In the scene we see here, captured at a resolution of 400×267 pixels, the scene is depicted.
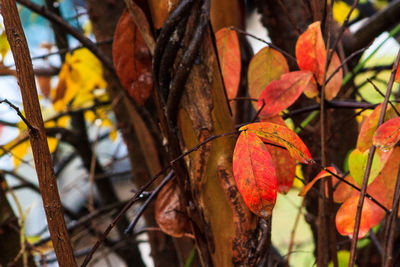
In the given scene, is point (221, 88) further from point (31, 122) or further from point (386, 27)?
point (386, 27)

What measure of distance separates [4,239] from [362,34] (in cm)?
80

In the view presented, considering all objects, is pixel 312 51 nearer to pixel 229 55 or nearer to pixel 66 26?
pixel 229 55

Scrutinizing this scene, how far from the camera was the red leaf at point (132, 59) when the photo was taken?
1.58 ft

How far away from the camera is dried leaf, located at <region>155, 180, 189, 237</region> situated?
1.49ft

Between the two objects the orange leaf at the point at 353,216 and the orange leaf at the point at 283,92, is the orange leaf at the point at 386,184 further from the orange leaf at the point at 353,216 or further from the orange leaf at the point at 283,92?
the orange leaf at the point at 283,92

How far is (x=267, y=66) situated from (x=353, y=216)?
0.66ft

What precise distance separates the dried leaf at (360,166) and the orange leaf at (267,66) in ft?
0.50

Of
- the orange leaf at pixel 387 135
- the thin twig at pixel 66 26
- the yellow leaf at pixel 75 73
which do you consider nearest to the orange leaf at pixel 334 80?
the orange leaf at pixel 387 135

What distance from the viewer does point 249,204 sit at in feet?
1.11

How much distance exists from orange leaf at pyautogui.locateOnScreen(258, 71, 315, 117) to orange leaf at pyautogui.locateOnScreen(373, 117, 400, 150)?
112 millimetres

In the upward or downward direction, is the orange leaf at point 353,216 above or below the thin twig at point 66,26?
below

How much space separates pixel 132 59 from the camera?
492mm

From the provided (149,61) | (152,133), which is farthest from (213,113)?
(152,133)

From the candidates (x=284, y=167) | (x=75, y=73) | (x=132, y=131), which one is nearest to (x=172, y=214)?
(x=284, y=167)
